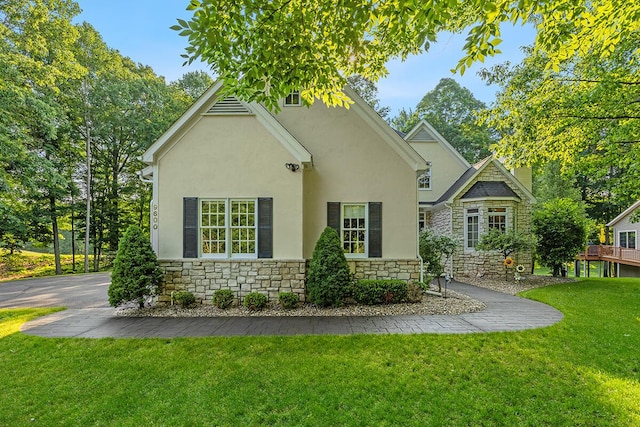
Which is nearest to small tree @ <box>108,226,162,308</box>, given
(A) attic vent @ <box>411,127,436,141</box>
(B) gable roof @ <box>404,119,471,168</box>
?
(B) gable roof @ <box>404,119,471,168</box>

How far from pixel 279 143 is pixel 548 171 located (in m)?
22.1

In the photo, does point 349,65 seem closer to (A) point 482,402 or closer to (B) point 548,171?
(A) point 482,402

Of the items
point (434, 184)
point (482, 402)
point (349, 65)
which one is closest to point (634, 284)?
point (434, 184)

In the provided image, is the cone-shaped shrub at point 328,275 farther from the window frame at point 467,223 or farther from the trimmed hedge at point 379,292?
the window frame at point 467,223

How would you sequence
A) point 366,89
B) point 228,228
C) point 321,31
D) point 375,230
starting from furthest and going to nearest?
1. point 366,89
2. point 375,230
3. point 228,228
4. point 321,31

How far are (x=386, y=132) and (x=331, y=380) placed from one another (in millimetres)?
7542

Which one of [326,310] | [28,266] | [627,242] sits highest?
[627,242]

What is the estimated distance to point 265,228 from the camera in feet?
27.8

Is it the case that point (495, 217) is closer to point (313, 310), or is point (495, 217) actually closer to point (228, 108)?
point (313, 310)

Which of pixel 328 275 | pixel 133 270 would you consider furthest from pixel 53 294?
pixel 328 275

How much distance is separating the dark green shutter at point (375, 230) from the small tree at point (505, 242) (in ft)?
22.0

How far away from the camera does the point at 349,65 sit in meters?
5.82

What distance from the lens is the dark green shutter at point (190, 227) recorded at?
842 centimetres

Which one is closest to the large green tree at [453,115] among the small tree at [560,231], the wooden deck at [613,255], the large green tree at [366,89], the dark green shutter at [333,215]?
the large green tree at [366,89]
